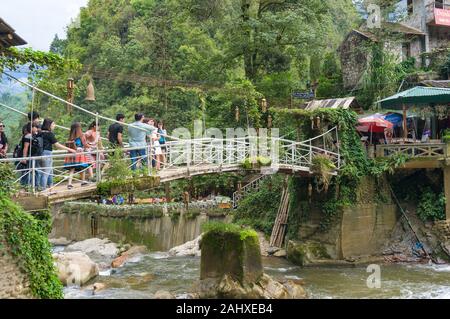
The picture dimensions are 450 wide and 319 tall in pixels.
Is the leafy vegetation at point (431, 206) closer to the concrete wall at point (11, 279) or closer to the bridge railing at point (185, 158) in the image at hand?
the bridge railing at point (185, 158)

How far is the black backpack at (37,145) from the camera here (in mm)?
9584

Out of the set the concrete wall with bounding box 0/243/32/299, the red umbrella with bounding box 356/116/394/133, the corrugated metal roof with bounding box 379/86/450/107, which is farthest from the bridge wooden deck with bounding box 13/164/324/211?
the corrugated metal roof with bounding box 379/86/450/107

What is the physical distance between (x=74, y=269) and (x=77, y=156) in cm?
629

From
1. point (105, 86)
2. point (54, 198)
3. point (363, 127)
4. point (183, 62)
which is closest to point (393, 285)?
point (363, 127)

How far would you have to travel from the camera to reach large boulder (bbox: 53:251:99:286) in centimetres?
1534

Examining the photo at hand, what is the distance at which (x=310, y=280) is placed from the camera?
15.9 meters

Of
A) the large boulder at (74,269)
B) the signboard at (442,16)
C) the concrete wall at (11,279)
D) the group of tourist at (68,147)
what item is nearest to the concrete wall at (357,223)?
the large boulder at (74,269)

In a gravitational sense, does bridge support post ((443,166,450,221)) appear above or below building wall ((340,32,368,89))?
below

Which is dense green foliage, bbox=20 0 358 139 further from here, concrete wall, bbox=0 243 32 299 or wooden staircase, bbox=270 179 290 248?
concrete wall, bbox=0 243 32 299

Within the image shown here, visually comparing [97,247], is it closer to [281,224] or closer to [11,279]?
[281,224]

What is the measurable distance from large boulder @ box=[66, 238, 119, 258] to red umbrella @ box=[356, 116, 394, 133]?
11198 mm

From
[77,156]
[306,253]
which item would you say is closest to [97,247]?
[306,253]

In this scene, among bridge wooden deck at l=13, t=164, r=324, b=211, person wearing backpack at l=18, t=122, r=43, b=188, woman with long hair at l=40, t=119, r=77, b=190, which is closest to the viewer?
bridge wooden deck at l=13, t=164, r=324, b=211

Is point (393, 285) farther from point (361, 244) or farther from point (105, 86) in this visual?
point (105, 86)
